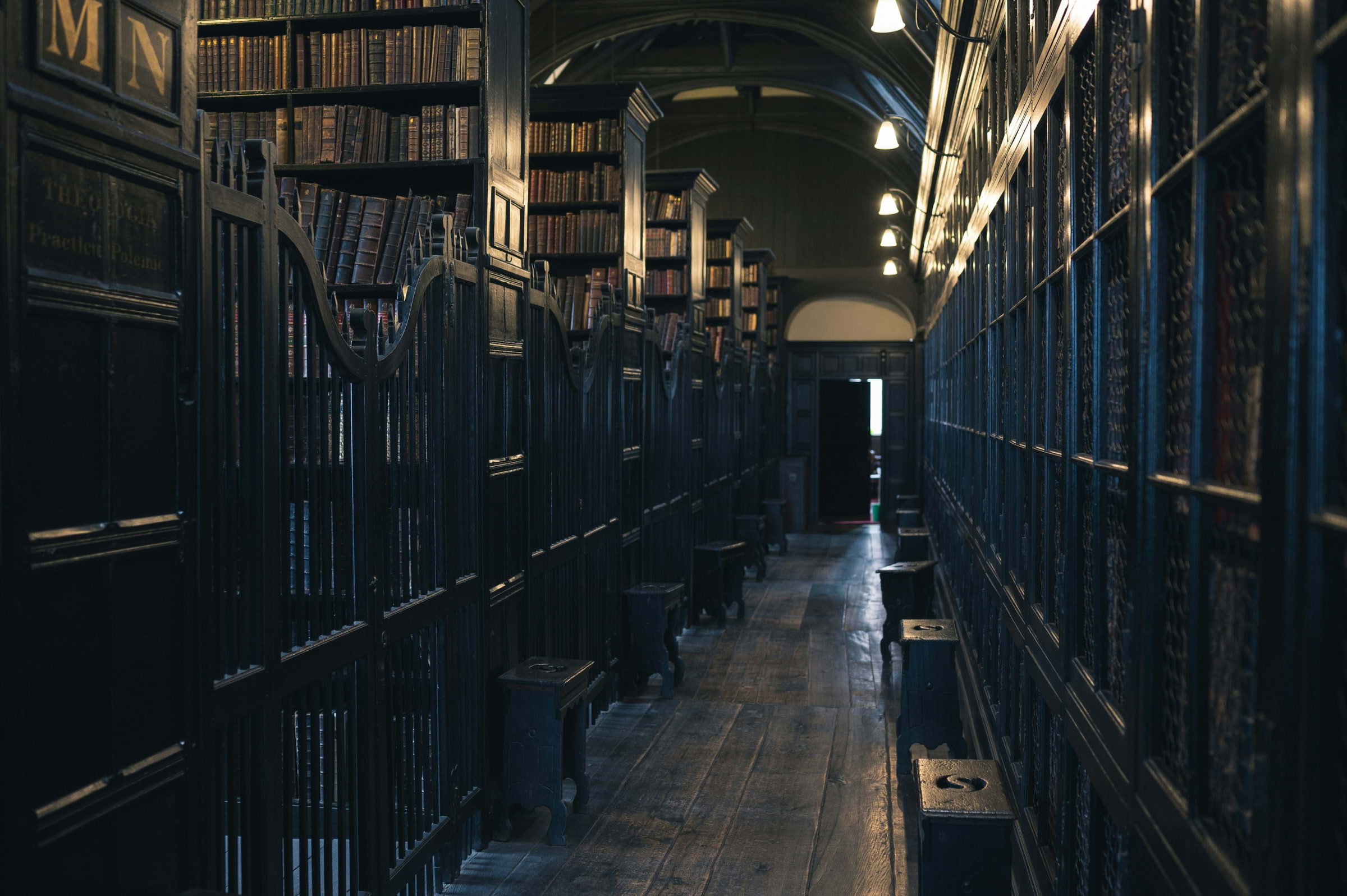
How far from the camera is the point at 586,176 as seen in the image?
7449 millimetres

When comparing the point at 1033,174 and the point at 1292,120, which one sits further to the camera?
the point at 1033,174

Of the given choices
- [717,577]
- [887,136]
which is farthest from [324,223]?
[717,577]

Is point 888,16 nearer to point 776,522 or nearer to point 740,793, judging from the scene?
point 740,793

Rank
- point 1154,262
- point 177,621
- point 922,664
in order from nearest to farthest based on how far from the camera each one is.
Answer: point 1154,262 < point 177,621 < point 922,664

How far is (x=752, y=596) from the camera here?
31.2 feet

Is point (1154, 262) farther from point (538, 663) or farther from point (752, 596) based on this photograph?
point (752, 596)

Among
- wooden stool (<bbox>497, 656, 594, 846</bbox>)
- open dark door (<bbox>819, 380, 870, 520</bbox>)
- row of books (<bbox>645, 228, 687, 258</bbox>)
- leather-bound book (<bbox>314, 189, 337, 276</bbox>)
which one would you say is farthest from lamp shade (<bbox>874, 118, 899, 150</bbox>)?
open dark door (<bbox>819, 380, 870, 520</bbox>)

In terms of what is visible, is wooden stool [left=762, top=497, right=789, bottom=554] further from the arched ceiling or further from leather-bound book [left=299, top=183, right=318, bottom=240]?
leather-bound book [left=299, top=183, right=318, bottom=240]

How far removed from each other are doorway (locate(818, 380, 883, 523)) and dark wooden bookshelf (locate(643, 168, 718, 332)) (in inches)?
275

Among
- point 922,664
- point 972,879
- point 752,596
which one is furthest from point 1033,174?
point 752,596

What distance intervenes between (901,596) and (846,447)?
405 inches

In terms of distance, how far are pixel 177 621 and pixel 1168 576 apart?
161cm

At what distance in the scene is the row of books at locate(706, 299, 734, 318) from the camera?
12.2 m

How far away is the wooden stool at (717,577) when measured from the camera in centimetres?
805
